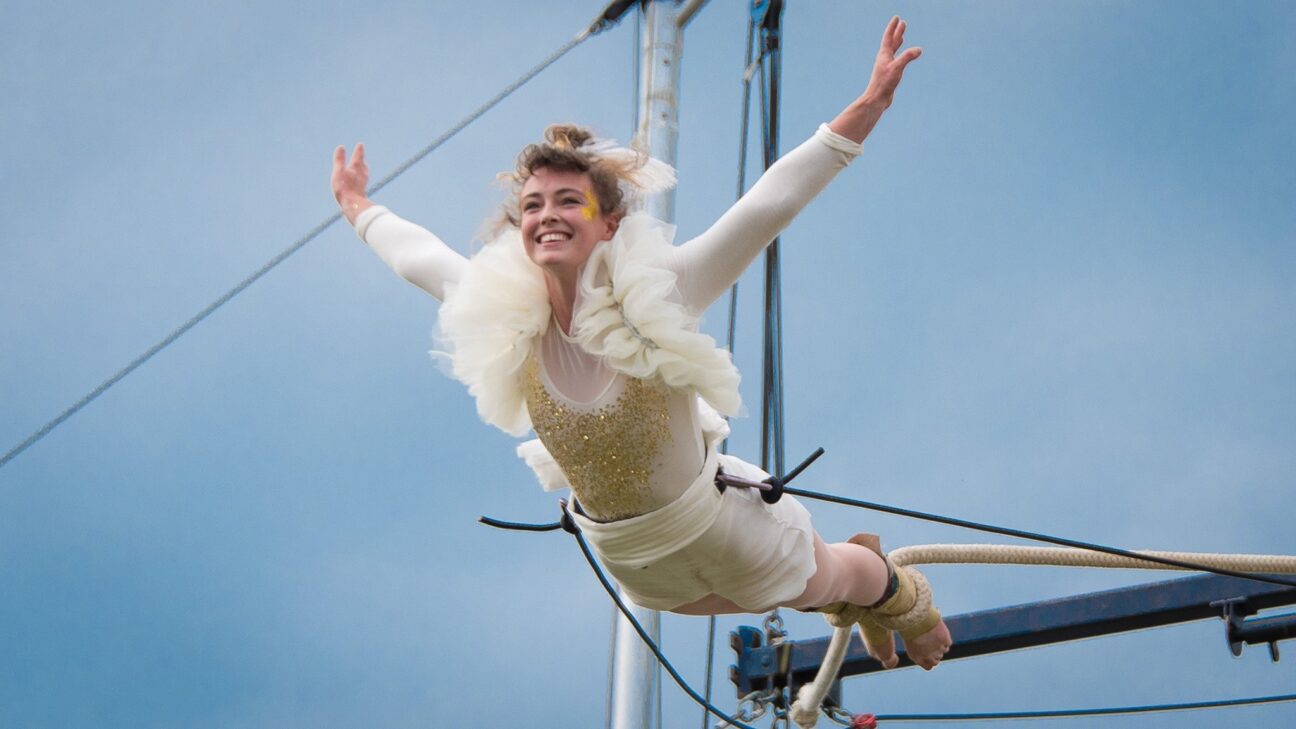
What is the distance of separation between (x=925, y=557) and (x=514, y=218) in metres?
1.39

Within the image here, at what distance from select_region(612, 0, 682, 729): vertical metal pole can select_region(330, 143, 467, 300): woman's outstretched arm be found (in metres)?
0.88

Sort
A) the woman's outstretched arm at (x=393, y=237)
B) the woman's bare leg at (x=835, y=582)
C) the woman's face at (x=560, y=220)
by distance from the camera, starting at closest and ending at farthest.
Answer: the woman's face at (x=560, y=220)
the woman's outstretched arm at (x=393, y=237)
the woman's bare leg at (x=835, y=582)

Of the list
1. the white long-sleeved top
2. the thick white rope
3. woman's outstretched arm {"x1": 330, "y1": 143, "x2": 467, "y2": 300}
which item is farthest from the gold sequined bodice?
the thick white rope

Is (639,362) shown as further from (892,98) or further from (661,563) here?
(892,98)

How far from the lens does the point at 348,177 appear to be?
3.42 meters

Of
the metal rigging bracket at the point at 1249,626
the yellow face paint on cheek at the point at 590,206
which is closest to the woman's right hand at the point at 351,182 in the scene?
the yellow face paint on cheek at the point at 590,206

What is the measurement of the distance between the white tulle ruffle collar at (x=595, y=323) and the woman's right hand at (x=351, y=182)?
1.49ft

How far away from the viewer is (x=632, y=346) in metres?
2.79

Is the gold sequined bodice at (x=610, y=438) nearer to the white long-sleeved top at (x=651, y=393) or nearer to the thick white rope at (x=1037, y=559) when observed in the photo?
the white long-sleeved top at (x=651, y=393)

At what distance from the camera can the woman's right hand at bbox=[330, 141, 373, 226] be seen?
336 cm

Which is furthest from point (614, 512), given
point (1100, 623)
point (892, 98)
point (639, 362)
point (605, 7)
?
point (605, 7)

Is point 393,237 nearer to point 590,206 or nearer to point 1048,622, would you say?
point 590,206

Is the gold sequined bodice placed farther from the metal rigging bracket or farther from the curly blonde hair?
the metal rigging bracket

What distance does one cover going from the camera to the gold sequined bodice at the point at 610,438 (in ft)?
9.26
